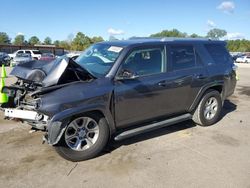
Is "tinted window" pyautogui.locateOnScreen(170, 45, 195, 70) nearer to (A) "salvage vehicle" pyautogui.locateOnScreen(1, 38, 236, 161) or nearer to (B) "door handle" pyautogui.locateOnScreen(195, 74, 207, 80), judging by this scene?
(A) "salvage vehicle" pyautogui.locateOnScreen(1, 38, 236, 161)

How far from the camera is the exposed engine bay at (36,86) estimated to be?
4.18m

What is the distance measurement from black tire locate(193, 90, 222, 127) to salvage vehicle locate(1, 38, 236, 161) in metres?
0.02

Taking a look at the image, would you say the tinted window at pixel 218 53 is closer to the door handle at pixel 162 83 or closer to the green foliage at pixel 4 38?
the door handle at pixel 162 83

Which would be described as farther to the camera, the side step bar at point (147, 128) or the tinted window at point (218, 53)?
the tinted window at point (218, 53)

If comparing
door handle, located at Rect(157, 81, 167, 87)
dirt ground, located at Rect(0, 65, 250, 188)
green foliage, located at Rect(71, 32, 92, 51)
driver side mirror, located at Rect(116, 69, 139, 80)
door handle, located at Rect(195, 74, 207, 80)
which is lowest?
dirt ground, located at Rect(0, 65, 250, 188)

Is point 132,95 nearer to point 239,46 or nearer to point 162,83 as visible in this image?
point 162,83

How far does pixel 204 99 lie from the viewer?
19.6ft

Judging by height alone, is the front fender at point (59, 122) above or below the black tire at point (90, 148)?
above

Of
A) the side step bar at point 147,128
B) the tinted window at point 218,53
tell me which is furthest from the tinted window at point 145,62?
A: the tinted window at point 218,53

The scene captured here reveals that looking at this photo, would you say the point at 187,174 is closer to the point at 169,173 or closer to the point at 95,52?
the point at 169,173

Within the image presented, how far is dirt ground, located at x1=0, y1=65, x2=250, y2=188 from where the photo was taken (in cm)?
379

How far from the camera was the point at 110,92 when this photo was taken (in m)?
4.39

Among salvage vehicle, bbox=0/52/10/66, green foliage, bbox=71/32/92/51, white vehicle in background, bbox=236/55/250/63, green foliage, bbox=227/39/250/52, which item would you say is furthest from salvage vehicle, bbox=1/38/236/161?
green foliage, bbox=227/39/250/52

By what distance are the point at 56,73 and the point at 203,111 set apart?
329 cm
